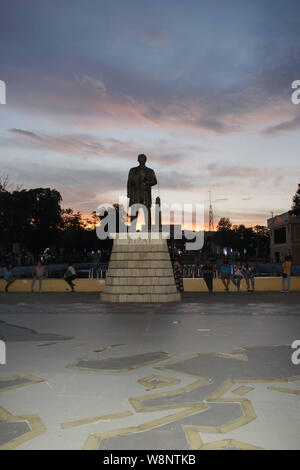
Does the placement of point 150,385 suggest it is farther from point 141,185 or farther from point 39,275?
point 39,275

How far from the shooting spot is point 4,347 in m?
7.46

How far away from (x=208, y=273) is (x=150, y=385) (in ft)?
41.8

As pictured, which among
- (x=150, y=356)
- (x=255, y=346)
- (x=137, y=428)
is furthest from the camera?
(x=255, y=346)

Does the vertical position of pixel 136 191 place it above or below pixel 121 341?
above

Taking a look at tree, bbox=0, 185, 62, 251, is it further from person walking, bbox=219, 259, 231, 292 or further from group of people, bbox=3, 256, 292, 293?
person walking, bbox=219, 259, 231, 292

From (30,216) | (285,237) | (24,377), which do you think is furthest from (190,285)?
(285,237)

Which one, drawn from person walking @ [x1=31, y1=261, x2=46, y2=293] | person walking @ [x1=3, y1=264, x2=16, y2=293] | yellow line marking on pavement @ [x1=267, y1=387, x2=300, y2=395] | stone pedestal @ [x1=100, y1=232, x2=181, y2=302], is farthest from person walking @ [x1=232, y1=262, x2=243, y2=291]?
yellow line marking on pavement @ [x1=267, y1=387, x2=300, y2=395]

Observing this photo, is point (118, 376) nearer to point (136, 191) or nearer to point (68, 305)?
point (68, 305)

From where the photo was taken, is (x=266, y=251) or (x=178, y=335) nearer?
(x=178, y=335)

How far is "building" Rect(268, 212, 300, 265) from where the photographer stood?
61.8m

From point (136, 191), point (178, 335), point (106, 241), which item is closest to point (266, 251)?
point (106, 241)

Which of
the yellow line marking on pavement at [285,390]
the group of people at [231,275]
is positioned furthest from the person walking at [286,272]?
the yellow line marking on pavement at [285,390]

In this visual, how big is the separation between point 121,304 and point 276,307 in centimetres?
532

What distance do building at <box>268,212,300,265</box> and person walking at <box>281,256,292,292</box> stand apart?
1718 inches
